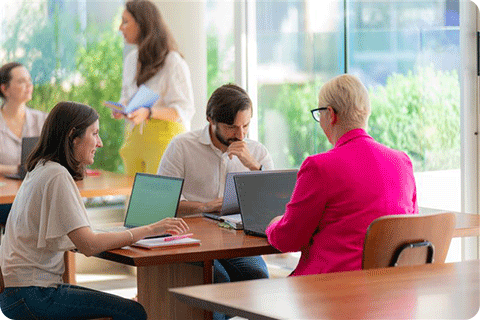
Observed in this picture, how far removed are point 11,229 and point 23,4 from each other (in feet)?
12.0

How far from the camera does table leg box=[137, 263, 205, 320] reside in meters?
3.62

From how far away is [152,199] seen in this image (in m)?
3.65

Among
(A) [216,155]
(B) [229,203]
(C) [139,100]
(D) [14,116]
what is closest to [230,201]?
(B) [229,203]

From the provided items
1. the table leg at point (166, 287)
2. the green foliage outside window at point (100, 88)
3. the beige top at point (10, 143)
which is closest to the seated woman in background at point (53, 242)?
the table leg at point (166, 287)

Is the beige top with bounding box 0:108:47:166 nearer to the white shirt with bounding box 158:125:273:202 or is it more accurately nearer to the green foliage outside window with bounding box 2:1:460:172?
the green foliage outside window with bounding box 2:1:460:172

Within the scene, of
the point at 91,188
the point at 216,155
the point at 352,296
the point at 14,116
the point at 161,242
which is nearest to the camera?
the point at 352,296

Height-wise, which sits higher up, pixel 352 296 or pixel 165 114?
pixel 165 114

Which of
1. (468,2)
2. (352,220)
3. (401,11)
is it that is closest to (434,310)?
(352,220)

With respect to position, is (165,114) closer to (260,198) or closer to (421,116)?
(421,116)

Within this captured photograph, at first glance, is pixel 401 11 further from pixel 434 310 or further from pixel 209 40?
pixel 434 310

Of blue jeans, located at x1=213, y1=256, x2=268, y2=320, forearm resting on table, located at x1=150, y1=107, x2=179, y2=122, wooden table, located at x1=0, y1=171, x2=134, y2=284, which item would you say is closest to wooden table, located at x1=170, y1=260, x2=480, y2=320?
blue jeans, located at x1=213, y1=256, x2=268, y2=320

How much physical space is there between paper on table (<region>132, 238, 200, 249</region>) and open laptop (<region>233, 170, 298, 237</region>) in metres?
0.33

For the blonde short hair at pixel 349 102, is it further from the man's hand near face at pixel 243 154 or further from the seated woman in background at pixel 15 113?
the seated woman in background at pixel 15 113

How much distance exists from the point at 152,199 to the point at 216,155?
72 centimetres
